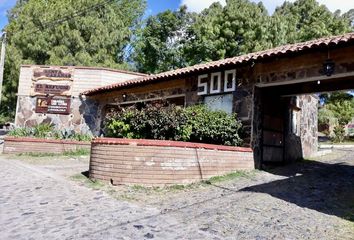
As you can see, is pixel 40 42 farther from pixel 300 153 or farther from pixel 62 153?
pixel 300 153

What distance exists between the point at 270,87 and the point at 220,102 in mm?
1706

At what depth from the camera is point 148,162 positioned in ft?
25.8

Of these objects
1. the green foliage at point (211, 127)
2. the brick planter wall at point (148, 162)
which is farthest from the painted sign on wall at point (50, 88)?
the brick planter wall at point (148, 162)

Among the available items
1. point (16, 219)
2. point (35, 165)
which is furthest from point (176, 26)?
point (16, 219)

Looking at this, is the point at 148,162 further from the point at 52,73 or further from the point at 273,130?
the point at 52,73

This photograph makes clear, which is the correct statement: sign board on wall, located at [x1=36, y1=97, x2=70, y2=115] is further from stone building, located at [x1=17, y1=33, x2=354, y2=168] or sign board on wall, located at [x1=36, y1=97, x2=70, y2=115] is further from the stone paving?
the stone paving

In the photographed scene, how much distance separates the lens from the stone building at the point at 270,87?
366 inches

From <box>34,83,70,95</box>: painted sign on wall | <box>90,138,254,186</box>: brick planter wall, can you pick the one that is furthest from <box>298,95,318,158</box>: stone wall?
<box>34,83,70,95</box>: painted sign on wall

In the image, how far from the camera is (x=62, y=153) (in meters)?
15.1

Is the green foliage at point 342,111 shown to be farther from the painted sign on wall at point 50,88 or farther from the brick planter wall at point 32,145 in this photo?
the brick planter wall at point 32,145

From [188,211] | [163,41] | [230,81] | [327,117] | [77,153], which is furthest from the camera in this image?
[163,41]

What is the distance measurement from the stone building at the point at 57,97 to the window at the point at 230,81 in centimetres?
920

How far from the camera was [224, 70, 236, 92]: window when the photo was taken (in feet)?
37.0

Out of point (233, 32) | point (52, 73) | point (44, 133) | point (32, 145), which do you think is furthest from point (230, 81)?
point (233, 32)
